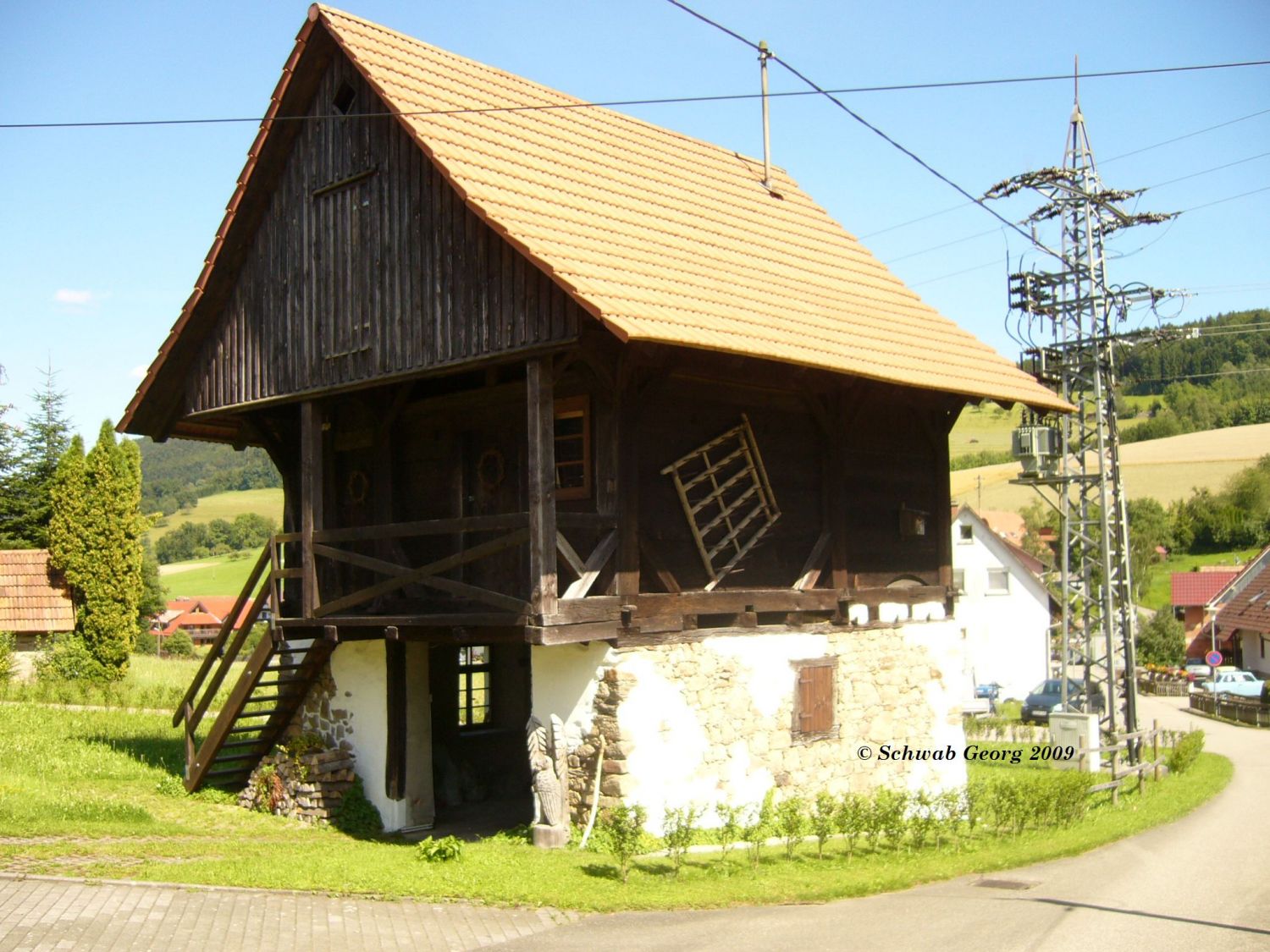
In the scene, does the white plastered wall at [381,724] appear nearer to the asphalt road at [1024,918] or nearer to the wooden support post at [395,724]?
the wooden support post at [395,724]

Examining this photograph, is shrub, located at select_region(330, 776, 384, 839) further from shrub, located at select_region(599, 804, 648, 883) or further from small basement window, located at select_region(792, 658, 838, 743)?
small basement window, located at select_region(792, 658, 838, 743)

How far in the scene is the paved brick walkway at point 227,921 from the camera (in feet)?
29.7

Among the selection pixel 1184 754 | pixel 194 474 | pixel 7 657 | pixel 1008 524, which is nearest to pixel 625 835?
pixel 1184 754

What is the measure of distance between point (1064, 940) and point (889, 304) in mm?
9562

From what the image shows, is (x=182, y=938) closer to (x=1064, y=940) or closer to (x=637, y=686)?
(x=637, y=686)

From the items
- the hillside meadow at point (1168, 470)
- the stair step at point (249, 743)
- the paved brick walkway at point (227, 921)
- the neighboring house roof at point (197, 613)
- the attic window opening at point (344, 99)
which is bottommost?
the paved brick walkway at point (227, 921)

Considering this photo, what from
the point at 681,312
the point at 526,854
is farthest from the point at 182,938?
the point at 681,312

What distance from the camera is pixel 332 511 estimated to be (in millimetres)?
16234

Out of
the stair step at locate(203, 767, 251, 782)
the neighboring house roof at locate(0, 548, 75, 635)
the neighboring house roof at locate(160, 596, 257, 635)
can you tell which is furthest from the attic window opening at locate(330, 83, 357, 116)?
the neighboring house roof at locate(160, 596, 257, 635)

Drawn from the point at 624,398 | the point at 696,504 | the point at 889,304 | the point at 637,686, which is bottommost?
the point at 637,686

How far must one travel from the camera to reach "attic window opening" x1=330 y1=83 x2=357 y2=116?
46.3 ft

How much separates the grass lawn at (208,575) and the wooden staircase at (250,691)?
69555mm

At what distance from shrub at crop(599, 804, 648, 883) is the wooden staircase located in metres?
4.83

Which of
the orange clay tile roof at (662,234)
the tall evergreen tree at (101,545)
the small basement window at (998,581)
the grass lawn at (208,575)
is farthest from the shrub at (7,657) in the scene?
the grass lawn at (208,575)
